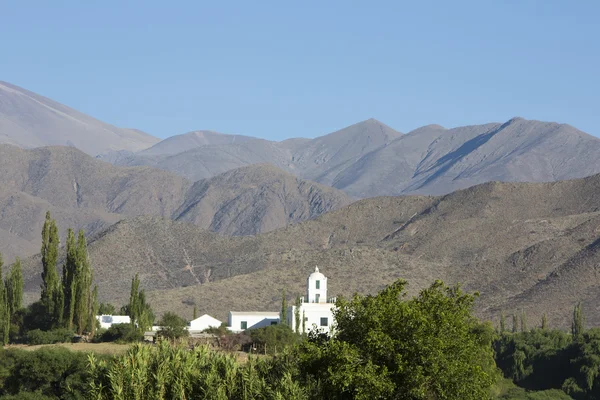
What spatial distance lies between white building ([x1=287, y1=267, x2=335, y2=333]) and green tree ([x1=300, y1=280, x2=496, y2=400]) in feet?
118

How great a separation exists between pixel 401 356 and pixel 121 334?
2999 cm

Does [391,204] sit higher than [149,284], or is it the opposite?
[391,204]

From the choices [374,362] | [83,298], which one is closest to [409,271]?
[83,298]

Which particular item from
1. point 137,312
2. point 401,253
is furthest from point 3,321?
point 401,253

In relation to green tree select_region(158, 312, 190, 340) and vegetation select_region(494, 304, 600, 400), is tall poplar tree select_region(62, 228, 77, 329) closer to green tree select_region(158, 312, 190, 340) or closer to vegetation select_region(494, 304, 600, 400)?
green tree select_region(158, 312, 190, 340)

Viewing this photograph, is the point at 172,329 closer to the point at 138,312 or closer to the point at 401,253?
the point at 138,312

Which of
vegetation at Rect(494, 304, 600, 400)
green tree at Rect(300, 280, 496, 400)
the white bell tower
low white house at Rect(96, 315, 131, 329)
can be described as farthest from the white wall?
green tree at Rect(300, 280, 496, 400)

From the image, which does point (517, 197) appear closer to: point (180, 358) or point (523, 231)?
point (523, 231)

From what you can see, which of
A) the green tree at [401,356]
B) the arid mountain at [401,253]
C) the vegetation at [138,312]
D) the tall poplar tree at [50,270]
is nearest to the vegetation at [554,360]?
the arid mountain at [401,253]

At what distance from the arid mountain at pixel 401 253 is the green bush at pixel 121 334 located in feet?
126

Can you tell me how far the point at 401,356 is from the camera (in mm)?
30500

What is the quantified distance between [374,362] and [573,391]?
38661mm

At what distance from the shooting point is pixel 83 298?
59312 millimetres

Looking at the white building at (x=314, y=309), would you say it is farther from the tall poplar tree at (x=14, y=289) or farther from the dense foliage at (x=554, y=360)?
the tall poplar tree at (x=14, y=289)
